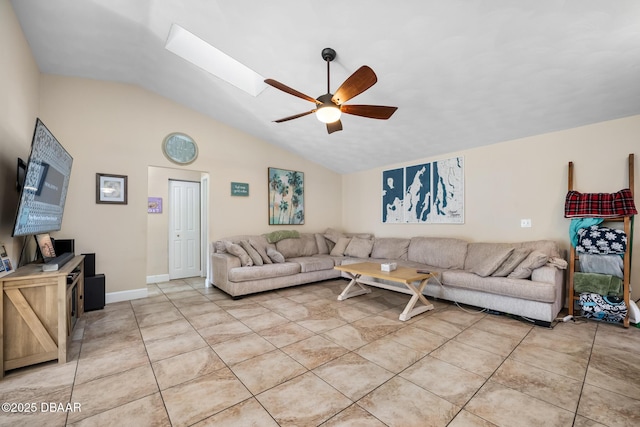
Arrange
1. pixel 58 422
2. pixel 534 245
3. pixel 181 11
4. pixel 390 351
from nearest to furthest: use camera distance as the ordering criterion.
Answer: pixel 58 422
pixel 390 351
pixel 181 11
pixel 534 245

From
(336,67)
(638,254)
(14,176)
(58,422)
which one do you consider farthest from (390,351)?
(14,176)

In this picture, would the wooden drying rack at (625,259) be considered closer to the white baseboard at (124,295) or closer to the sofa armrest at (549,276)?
the sofa armrest at (549,276)

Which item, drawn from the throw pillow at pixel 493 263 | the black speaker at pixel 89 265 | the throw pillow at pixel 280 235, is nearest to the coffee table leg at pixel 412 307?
the throw pillow at pixel 493 263

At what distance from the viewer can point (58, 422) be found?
5.01ft

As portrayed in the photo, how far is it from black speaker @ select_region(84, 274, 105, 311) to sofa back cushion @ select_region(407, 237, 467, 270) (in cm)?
455

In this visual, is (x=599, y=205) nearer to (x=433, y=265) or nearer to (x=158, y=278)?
(x=433, y=265)

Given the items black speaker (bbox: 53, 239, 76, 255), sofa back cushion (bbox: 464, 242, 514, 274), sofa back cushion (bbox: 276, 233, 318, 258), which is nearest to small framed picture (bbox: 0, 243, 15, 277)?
black speaker (bbox: 53, 239, 76, 255)

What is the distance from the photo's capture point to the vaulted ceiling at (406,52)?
2.18m

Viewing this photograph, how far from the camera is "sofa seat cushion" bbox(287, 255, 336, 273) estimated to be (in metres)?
4.67

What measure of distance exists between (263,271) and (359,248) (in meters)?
2.03

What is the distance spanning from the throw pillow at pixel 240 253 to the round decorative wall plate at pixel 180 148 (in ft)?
5.11

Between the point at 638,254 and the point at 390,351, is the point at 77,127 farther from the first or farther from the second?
the point at 638,254

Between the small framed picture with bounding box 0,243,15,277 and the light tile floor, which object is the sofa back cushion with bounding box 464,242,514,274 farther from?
the small framed picture with bounding box 0,243,15,277

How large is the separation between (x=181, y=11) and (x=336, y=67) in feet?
5.18
